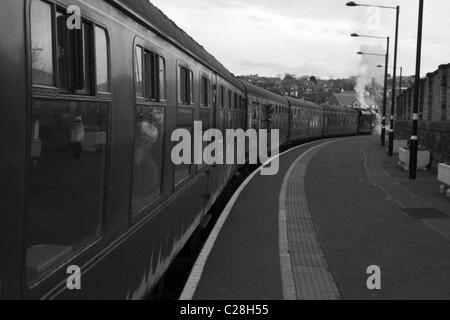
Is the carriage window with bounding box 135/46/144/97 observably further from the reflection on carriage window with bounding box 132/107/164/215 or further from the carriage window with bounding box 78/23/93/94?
the carriage window with bounding box 78/23/93/94

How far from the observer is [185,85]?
22.1ft

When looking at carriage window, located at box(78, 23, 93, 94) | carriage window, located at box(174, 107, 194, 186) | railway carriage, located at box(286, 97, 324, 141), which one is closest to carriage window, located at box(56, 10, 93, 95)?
carriage window, located at box(78, 23, 93, 94)

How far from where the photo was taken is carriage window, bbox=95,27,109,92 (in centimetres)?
346

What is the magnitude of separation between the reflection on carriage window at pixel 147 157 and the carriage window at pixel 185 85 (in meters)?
1.07

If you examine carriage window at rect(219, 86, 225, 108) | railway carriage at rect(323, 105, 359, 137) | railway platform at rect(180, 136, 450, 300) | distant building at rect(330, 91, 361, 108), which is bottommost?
railway platform at rect(180, 136, 450, 300)

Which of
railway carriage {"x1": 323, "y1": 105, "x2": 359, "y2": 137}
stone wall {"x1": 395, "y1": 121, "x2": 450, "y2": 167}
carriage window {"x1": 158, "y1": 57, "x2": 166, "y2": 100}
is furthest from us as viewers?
railway carriage {"x1": 323, "y1": 105, "x2": 359, "y2": 137}

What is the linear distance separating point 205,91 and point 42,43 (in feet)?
19.9

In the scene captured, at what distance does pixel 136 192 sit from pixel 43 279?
1.85 meters

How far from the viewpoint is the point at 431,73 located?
23.9 m

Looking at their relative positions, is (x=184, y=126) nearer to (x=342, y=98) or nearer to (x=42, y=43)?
(x=42, y=43)

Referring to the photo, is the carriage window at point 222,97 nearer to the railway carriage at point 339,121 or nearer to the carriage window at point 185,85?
the carriage window at point 185,85

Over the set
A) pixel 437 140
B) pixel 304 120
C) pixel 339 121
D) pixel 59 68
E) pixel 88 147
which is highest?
pixel 59 68

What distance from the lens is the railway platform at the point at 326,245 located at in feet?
21.2

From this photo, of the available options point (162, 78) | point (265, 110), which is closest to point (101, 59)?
point (162, 78)
